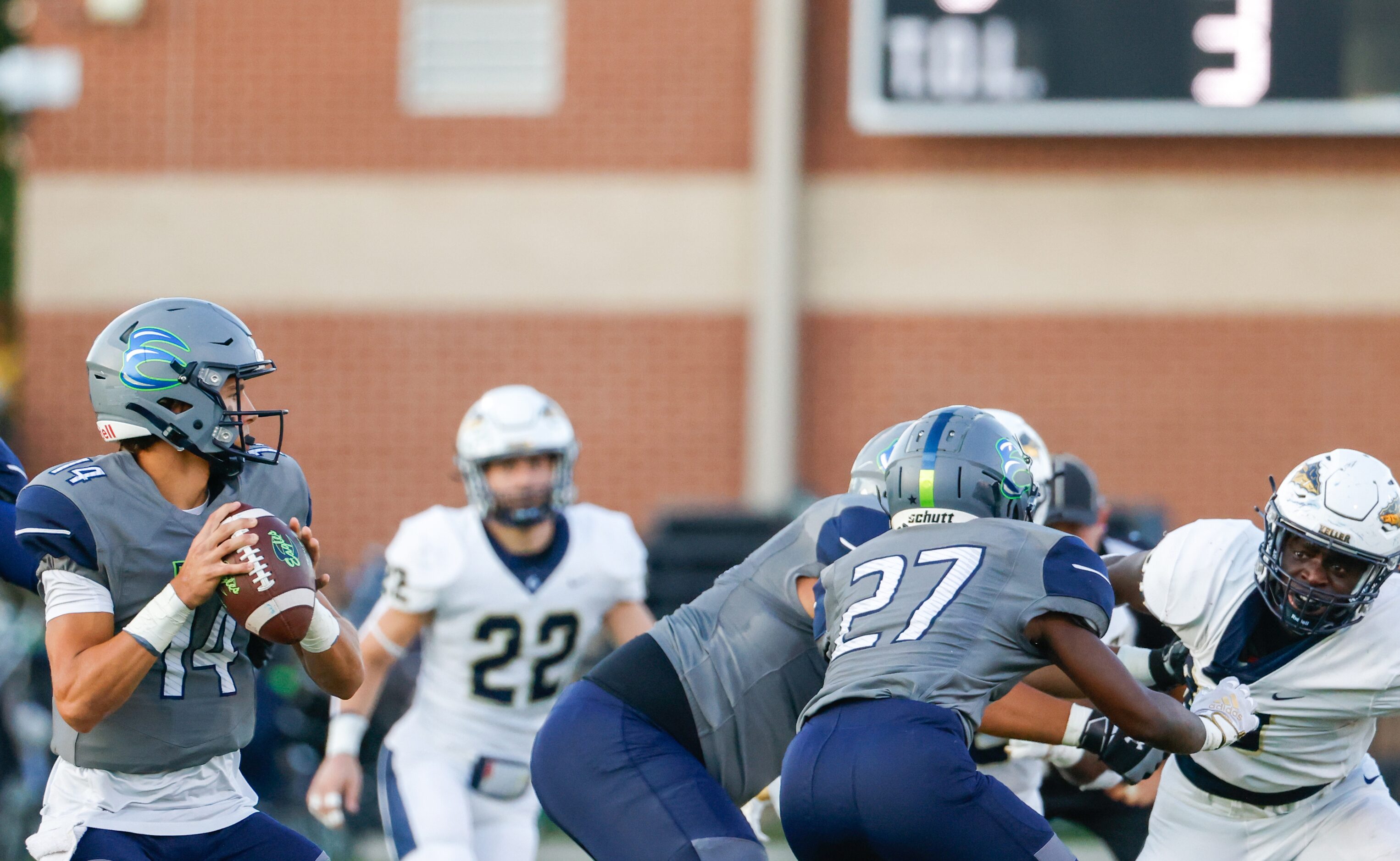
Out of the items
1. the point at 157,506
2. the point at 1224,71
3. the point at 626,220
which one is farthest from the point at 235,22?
the point at 157,506

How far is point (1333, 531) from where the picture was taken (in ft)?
11.3

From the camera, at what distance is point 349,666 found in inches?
128

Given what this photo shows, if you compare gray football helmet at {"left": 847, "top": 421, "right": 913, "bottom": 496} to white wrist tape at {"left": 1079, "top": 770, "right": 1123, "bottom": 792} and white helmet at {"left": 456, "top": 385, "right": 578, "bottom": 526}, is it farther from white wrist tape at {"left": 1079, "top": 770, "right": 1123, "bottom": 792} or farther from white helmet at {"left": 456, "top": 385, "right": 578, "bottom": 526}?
white helmet at {"left": 456, "top": 385, "right": 578, "bottom": 526}

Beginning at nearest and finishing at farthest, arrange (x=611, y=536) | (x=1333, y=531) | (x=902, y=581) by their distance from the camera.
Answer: (x=902, y=581)
(x=1333, y=531)
(x=611, y=536)

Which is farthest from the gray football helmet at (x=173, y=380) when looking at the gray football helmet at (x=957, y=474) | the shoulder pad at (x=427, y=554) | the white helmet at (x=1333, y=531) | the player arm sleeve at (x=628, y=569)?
the white helmet at (x=1333, y=531)

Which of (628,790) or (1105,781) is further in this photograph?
(1105,781)

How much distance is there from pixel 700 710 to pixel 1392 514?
1.60 m

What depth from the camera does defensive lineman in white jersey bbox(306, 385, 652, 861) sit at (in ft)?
15.4

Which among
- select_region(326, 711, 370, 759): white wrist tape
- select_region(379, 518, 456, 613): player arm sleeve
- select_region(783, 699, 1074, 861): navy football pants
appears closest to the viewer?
select_region(783, 699, 1074, 861): navy football pants

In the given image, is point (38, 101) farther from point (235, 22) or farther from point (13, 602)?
point (13, 602)

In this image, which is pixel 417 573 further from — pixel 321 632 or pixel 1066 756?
pixel 1066 756

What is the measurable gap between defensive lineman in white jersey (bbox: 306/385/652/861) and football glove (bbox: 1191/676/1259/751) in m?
1.95

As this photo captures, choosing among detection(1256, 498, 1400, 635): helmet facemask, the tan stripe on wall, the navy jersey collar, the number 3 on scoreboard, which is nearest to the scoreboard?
the number 3 on scoreboard

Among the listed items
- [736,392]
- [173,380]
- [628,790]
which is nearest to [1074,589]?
[628,790]
